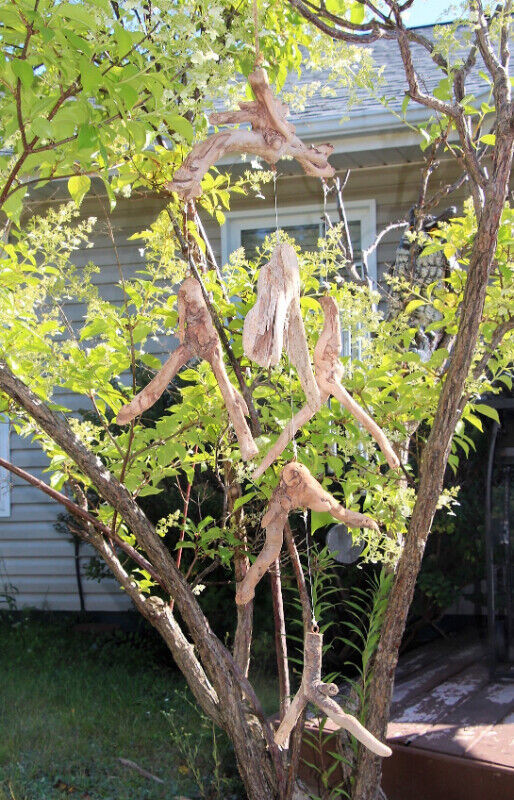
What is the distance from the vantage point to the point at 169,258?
2.68 meters

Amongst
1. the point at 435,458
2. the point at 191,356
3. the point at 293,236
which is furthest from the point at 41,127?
the point at 293,236

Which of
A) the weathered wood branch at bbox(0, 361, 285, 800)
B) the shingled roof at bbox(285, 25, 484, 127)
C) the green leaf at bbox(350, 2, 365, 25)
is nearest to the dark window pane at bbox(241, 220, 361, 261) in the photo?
the shingled roof at bbox(285, 25, 484, 127)

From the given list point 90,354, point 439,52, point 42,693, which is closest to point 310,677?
point 90,354

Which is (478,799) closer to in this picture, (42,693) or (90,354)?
(90,354)

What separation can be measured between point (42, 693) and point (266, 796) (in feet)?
9.66

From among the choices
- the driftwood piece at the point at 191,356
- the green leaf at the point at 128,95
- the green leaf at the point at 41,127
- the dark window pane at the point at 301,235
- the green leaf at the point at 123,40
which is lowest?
the driftwood piece at the point at 191,356

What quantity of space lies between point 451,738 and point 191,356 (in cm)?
248

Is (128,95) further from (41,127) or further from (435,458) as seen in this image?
(435,458)

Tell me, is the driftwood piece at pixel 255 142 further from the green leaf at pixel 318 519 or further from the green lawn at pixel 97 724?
the green lawn at pixel 97 724

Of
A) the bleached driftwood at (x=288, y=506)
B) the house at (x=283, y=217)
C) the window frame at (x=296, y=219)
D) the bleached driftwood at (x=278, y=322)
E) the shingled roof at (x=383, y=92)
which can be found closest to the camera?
the bleached driftwood at (x=278, y=322)

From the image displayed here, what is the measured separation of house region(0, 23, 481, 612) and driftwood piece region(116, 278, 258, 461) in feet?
12.8

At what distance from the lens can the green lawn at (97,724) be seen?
3.49 m

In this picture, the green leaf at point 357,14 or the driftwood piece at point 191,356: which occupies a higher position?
the green leaf at point 357,14

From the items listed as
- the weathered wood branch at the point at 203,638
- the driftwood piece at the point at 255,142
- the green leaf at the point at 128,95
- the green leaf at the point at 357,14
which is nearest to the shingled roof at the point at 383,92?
the green leaf at the point at 357,14
